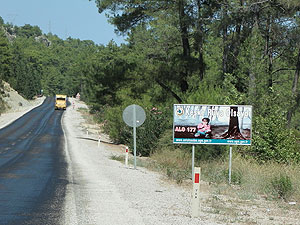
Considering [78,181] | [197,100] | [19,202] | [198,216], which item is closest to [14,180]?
[78,181]

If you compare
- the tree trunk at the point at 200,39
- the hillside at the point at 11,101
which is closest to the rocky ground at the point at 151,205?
the tree trunk at the point at 200,39

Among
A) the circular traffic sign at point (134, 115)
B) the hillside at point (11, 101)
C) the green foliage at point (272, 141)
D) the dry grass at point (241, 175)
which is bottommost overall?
the dry grass at point (241, 175)

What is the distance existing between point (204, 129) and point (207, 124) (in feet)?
0.72

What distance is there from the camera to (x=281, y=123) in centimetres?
2233

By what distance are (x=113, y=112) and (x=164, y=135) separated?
365 inches

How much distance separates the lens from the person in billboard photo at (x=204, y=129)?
55.0ft

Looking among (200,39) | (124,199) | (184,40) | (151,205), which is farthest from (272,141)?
(151,205)

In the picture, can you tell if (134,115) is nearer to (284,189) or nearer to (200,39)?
(284,189)

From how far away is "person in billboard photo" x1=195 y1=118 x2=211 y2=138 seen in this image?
16750mm

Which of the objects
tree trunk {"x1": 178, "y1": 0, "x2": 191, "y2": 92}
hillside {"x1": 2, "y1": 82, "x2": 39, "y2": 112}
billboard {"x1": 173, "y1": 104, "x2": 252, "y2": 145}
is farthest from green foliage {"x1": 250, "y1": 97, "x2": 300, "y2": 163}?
hillside {"x1": 2, "y1": 82, "x2": 39, "y2": 112}

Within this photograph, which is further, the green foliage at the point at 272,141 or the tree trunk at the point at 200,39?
the tree trunk at the point at 200,39

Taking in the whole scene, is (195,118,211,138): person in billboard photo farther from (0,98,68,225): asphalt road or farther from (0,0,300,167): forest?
(0,0,300,167): forest

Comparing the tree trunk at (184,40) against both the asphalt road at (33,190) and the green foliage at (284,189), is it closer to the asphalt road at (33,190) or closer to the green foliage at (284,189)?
the asphalt road at (33,190)

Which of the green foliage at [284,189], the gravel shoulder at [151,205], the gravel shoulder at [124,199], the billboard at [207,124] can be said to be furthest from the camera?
the billboard at [207,124]
